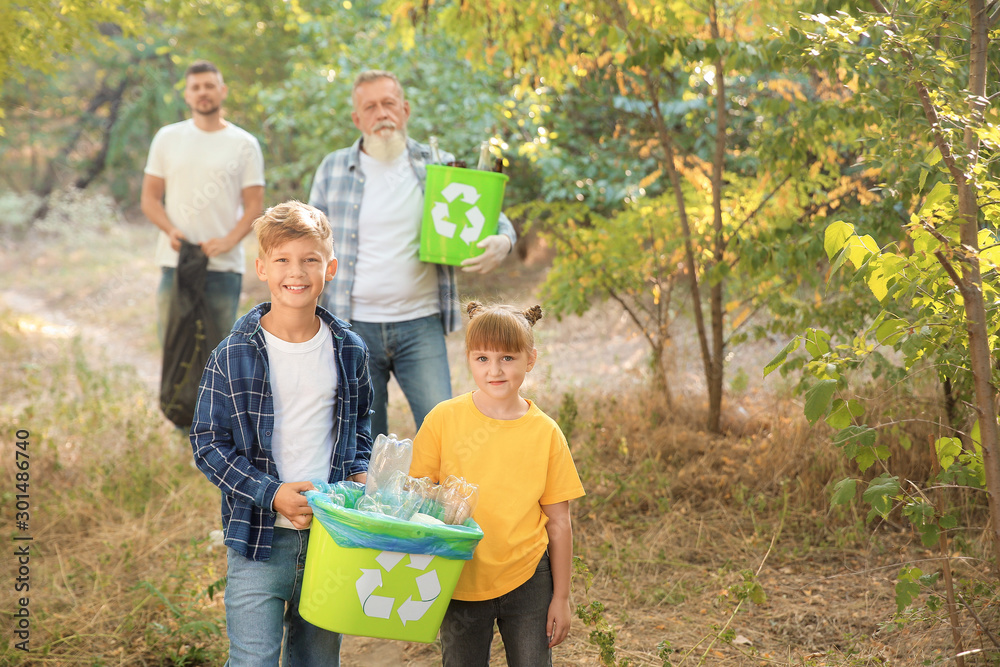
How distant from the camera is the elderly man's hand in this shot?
2.88 metres

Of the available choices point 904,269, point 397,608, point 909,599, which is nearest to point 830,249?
point 904,269

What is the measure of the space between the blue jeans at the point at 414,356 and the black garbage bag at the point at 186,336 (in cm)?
158

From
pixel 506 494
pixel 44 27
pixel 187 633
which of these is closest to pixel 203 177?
pixel 44 27

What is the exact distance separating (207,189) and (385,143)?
174 centimetres

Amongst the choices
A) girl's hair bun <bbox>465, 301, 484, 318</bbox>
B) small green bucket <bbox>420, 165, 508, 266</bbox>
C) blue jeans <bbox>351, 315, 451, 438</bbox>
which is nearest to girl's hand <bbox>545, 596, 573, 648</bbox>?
girl's hair bun <bbox>465, 301, 484, 318</bbox>

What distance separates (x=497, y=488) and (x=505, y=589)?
0.23m

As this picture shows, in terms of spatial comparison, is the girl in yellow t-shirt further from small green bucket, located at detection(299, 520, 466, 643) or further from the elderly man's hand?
the elderly man's hand

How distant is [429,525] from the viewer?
161cm

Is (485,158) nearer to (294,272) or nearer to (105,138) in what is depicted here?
(294,272)

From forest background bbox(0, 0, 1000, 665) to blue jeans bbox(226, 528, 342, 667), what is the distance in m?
0.73

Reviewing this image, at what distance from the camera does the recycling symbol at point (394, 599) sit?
5.37ft

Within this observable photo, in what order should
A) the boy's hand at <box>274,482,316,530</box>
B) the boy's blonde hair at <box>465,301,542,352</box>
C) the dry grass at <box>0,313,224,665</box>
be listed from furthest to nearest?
the dry grass at <box>0,313,224,665</box>
the boy's blonde hair at <box>465,301,542,352</box>
the boy's hand at <box>274,482,316,530</box>

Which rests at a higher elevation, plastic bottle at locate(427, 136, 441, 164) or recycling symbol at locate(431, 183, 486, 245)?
plastic bottle at locate(427, 136, 441, 164)

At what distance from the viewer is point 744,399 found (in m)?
4.93
